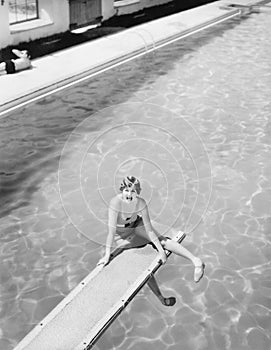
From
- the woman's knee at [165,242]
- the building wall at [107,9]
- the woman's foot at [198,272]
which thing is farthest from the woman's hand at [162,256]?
the building wall at [107,9]

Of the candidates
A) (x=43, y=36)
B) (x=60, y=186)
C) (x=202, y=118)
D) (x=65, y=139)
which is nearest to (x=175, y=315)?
(x=60, y=186)

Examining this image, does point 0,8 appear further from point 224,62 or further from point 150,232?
point 150,232

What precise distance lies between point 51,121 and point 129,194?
6260 millimetres

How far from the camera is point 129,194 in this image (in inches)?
257

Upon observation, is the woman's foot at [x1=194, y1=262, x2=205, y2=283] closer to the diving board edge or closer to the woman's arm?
the diving board edge

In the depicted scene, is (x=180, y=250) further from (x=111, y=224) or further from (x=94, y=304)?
(x=94, y=304)

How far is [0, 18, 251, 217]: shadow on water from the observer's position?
9.72m

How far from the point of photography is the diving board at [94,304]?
5.61 m

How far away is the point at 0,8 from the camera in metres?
15.4

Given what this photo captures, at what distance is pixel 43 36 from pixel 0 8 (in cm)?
231

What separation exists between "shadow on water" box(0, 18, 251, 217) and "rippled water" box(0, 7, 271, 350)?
0.04 metres

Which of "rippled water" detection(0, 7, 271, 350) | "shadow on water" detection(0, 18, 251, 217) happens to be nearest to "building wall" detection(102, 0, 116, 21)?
"shadow on water" detection(0, 18, 251, 217)

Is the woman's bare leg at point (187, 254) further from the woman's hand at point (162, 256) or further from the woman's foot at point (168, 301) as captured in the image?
the woman's foot at point (168, 301)

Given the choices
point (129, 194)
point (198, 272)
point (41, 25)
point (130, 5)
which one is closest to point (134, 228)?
point (129, 194)
